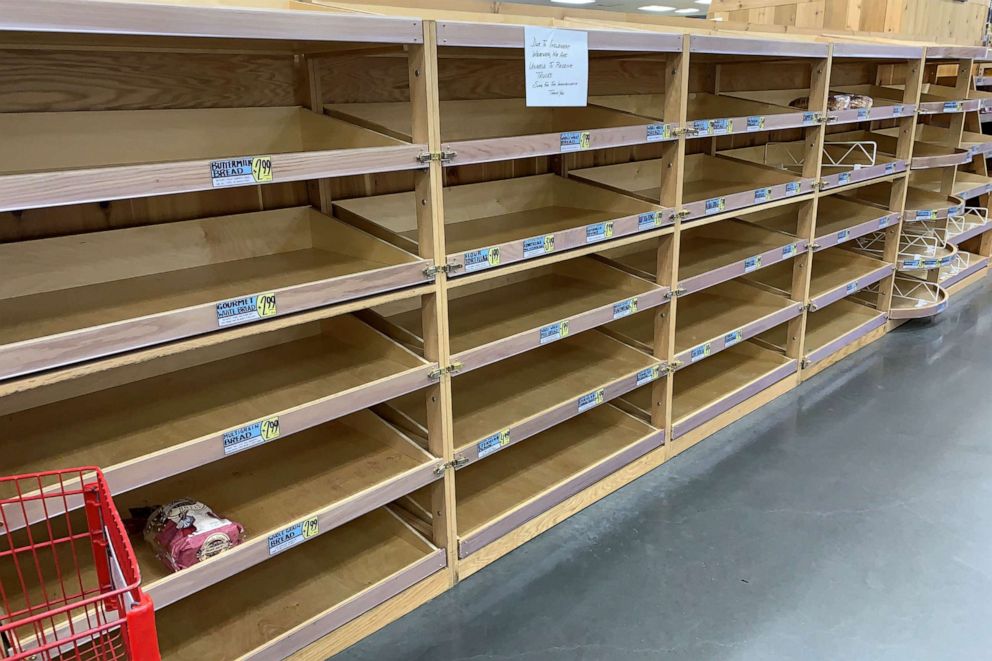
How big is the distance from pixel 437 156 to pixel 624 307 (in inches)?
43.1

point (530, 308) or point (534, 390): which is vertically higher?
point (530, 308)

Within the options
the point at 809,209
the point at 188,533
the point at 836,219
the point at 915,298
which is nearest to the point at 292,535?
the point at 188,533

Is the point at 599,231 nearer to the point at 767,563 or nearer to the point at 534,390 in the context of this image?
the point at 534,390

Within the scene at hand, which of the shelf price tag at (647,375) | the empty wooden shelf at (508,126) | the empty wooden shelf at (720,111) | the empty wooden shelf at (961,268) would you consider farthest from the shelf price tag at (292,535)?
the empty wooden shelf at (961,268)

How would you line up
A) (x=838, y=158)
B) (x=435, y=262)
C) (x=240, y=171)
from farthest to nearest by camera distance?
1. (x=838, y=158)
2. (x=435, y=262)
3. (x=240, y=171)

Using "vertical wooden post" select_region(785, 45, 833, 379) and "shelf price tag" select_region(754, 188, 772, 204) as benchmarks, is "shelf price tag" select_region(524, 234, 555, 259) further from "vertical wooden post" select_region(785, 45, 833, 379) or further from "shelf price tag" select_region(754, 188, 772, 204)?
"vertical wooden post" select_region(785, 45, 833, 379)

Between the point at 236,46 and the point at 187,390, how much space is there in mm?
984

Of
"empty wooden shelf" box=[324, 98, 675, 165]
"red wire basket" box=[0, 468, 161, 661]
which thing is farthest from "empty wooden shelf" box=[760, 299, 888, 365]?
"red wire basket" box=[0, 468, 161, 661]

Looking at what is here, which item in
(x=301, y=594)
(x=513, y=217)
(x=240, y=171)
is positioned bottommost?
(x=301, y=594)

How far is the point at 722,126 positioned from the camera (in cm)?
296

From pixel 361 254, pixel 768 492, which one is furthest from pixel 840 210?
pixel 361 254

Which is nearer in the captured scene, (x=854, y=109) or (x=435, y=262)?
(x=435, y=262)

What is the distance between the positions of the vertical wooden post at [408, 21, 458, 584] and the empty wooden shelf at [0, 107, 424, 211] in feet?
0.27

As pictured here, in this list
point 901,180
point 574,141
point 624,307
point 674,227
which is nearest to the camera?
point 574,141
